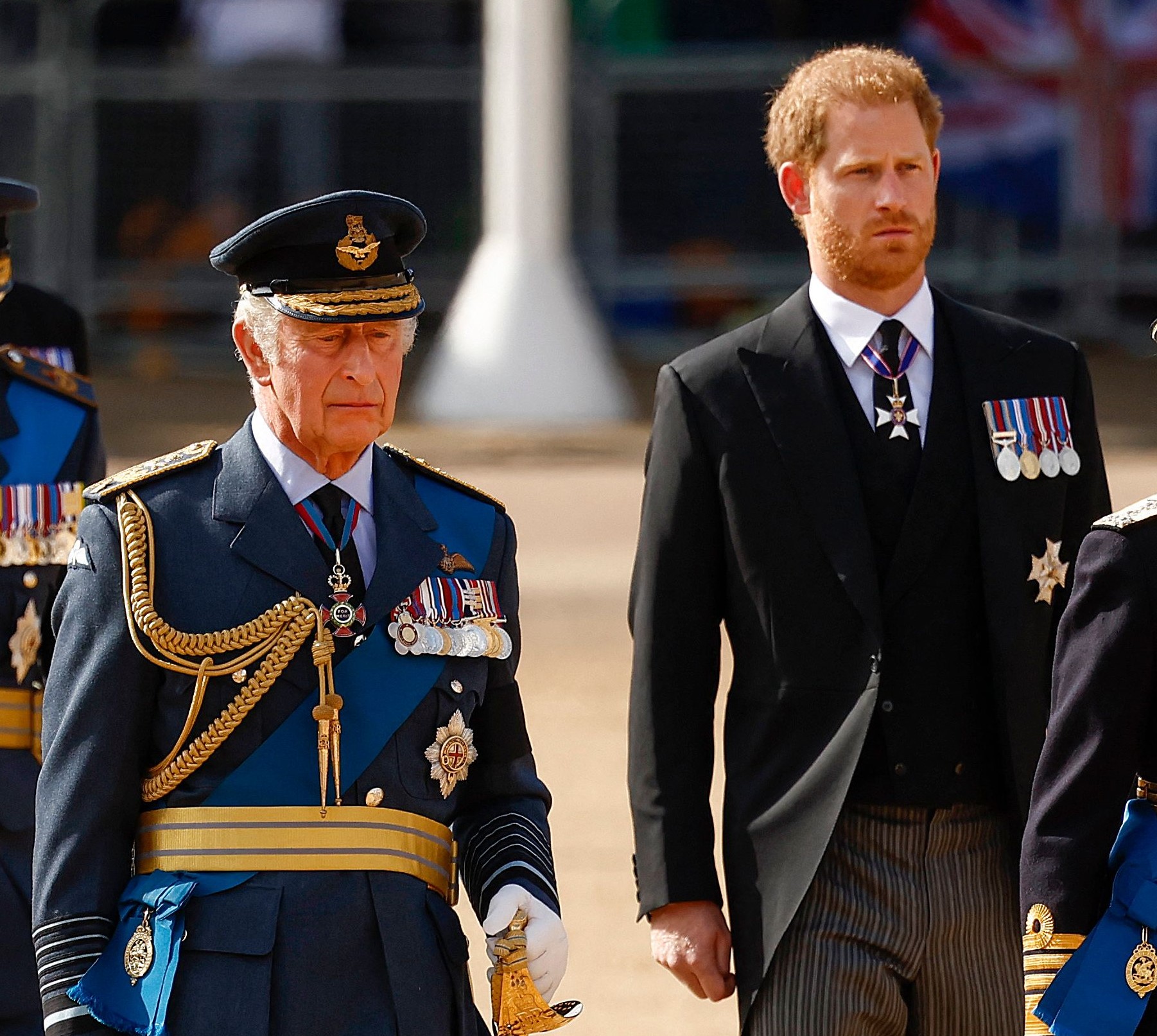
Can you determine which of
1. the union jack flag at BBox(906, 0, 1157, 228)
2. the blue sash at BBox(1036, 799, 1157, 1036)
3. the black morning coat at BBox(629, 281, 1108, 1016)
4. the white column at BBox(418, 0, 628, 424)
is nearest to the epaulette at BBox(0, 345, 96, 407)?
the black morning coat at BBox(629, 281, 1108, 1016)

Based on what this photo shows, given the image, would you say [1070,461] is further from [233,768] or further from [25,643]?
[25,643]

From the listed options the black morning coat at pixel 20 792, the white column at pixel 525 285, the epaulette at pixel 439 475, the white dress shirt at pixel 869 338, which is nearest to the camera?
the epaulette at pixel 439 475

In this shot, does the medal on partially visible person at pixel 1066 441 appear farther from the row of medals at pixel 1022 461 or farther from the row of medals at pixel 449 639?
the row of medals at pixel 449 639

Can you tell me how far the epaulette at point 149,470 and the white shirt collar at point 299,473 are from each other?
83mm

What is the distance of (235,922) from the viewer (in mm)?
2779

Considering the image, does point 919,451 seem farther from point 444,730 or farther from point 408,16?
point 408,16

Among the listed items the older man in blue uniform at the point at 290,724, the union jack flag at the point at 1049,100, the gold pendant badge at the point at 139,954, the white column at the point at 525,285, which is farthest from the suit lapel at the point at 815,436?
the union jack flag at the point at 1049,100

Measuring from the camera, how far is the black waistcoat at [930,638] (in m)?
3.36

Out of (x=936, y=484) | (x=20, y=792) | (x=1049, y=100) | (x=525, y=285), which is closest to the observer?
(x=936, y=484)

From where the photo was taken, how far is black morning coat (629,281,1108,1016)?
3395 millimetres

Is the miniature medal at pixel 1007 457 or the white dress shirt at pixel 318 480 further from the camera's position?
the miniature medal at pixel 1007 457

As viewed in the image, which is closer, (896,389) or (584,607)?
(896,389)

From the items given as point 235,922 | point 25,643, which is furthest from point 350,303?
point 25,643

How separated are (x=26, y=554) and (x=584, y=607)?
6336 mm
